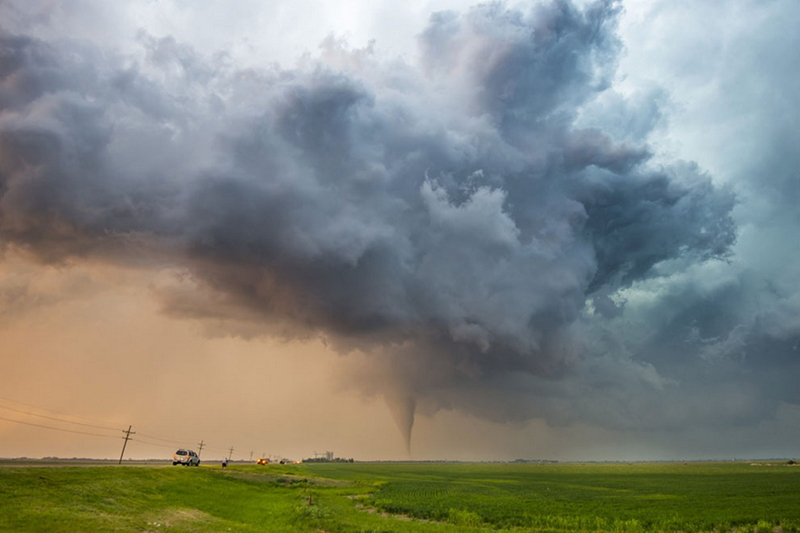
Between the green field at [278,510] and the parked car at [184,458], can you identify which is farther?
the parked car at [184,458]

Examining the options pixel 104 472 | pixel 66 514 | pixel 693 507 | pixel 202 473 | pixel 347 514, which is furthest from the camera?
pixel 202 473

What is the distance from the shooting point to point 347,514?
179 feet

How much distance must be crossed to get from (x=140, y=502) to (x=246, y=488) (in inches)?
1235

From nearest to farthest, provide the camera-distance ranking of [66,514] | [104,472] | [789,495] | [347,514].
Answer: [66,514], [104,472], [347,514], [789,495]

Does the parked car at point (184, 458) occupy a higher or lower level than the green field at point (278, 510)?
higher

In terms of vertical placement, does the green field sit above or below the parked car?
below

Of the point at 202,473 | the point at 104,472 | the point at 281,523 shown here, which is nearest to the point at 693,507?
the point at 281,523

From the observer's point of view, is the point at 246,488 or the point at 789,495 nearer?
the point at 246,488

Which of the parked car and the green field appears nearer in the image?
the green field

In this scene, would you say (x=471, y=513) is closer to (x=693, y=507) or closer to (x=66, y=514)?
(x=693, y=507)

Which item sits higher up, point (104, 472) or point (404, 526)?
point (104, 472)

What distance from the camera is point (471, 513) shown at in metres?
55.1

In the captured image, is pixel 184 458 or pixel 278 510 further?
pixel 184 458

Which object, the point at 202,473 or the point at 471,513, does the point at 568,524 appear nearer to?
the point at 471,513
